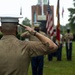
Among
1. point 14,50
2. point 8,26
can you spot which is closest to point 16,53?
point 14,50

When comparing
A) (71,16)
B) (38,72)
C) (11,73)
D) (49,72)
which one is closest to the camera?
(11,73)

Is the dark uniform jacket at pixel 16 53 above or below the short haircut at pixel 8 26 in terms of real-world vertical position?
below

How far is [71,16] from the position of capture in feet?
299

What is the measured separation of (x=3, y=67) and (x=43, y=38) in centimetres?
56

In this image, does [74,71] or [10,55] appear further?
[74,71]

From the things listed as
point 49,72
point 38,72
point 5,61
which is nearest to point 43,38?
point 5,61

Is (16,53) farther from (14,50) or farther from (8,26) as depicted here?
(8,26)

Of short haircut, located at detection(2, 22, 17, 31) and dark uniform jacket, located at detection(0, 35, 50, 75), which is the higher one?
short haircut, located at detection(2, 22, 17, 31)

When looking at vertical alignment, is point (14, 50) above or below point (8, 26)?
below

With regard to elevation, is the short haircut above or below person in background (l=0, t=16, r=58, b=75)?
above

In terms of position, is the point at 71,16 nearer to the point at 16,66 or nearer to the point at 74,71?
the point at 74,71

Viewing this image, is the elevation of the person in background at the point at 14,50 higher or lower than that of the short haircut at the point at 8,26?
lower

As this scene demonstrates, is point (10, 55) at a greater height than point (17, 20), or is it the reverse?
point (17, 20)

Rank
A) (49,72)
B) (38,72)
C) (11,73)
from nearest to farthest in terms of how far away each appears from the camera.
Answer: (11,73), (38,72), (49,72)
